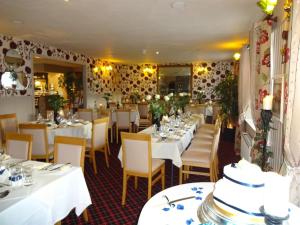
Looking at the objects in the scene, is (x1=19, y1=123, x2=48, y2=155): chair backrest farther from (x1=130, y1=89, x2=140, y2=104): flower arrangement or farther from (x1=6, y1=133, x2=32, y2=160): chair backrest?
(x1=130, y1=89, x2=140, y2=104): flower arrangement

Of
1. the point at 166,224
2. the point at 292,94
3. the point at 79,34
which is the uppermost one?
the point at 79,34

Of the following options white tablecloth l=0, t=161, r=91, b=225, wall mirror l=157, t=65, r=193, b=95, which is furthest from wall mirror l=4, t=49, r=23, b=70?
wall mirror l=157, t=65, r=193, b=95

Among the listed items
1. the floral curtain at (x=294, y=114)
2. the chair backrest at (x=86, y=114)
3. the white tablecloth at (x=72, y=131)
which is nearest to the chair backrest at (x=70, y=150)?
the white tablecloth at (x=72, y=131)

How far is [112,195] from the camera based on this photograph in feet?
10.4

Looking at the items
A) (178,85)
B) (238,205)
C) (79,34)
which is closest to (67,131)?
(79,34)

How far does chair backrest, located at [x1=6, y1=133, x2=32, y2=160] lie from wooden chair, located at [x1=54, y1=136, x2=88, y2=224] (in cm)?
36

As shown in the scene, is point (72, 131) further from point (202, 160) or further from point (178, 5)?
point (178, 5)

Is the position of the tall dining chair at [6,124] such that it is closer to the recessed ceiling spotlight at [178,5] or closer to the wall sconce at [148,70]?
the recessed ceiling spotlight at [178,5]

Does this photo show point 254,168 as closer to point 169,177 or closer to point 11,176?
point 11,176

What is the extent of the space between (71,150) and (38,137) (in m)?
1.48

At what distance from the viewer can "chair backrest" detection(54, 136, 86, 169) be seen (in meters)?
2.35

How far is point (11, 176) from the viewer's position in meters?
1.77

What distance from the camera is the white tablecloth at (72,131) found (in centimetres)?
401

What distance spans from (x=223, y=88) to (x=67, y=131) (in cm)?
387
